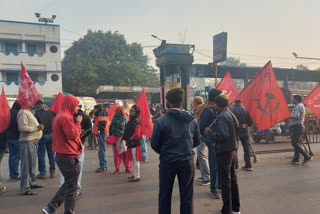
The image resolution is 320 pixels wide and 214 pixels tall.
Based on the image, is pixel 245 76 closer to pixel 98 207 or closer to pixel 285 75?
pixel 285 75

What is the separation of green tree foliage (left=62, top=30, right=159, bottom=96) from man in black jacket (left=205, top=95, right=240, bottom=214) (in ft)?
111

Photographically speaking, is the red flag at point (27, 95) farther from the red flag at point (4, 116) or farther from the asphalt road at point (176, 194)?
the asphalt road at point (176, 194)

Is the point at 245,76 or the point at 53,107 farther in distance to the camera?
the point at 245,76

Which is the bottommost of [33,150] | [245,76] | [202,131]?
[33,150]

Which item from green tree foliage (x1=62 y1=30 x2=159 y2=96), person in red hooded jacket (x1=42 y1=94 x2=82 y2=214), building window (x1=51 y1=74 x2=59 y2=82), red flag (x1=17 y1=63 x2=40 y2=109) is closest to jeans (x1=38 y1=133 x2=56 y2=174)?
red flag (x1=17 y1=63 x2=40 y2=109)

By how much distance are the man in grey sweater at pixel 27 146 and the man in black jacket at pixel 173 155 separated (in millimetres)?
3061

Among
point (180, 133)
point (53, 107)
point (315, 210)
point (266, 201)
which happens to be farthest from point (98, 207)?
point (53, 107)

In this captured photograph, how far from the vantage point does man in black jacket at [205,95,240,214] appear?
3.95 meters

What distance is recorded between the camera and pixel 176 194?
5.09 m

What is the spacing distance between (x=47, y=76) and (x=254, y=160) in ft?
94.1

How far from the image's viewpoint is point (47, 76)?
31.4 meters

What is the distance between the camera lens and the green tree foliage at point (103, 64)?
36906 mm

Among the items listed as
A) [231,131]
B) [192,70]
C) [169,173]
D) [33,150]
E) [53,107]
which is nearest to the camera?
[169,173]

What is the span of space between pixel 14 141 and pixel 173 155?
4516 mm
